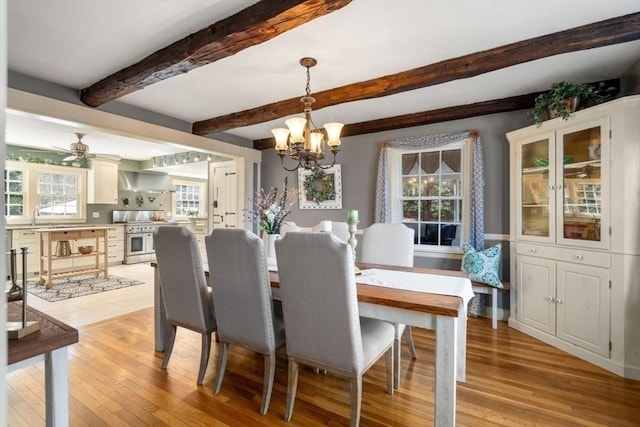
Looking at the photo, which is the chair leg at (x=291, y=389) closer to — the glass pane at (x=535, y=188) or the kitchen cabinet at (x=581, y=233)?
the kitchen cabinet at (x=581, y=233)

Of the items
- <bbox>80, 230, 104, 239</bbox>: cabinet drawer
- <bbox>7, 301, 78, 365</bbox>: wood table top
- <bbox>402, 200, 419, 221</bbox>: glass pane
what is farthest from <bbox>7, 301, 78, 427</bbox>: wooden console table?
<bbox>80, 230, 104, 239</bbox>: cabinet drawer

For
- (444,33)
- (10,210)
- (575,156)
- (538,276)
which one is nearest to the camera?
(444,33)

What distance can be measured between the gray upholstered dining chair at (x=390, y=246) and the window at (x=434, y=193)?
1.36 metres

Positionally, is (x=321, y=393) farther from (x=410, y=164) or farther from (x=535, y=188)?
(x=410, y=164)

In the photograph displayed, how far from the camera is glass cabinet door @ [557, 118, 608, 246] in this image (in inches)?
101

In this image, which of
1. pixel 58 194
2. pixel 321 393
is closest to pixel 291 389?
pixel 321 393

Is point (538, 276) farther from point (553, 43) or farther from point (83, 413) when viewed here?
point (83, 413)

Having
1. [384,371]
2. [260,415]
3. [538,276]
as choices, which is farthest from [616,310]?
[260,415]

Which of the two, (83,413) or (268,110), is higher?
(268,110)

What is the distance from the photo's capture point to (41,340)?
943 mm

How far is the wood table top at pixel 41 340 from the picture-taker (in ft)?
2.90

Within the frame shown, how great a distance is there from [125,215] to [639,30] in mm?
8547

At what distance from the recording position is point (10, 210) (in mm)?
5816

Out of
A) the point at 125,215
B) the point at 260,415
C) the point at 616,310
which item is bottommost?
the point at 260,415
